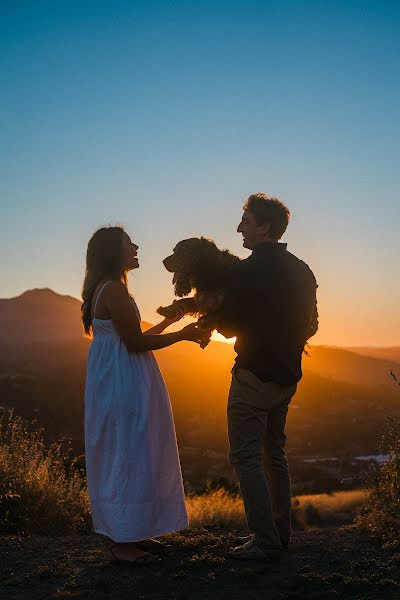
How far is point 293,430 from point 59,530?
28.6m

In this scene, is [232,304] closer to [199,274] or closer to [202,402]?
[199,274]

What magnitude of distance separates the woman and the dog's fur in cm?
21

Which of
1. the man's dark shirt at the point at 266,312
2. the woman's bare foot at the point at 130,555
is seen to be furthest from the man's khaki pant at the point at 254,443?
the woman's bare foot at the point at 130,555

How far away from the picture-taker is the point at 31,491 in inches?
313

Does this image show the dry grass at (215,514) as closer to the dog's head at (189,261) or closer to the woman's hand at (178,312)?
the woman's hand at (178,312)

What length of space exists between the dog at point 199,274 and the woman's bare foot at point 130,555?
1771 mm

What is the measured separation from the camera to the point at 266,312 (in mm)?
4578

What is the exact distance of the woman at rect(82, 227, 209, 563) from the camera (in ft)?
16.1

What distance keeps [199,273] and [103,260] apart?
0.90m

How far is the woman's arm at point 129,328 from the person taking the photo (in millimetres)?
4891

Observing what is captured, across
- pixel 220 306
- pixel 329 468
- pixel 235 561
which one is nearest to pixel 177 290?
pixel 220 306

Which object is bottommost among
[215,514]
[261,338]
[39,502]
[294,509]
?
[294,509]

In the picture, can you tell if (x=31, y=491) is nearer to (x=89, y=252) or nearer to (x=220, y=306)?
(x=89, y=252)

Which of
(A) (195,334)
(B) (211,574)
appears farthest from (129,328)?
(B) (211,574)
